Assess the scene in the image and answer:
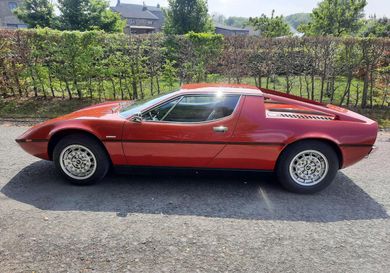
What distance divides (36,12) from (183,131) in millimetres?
21272

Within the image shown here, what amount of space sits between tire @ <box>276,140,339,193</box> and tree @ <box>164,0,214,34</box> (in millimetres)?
19497

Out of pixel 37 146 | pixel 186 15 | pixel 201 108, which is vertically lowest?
pixel 37 146

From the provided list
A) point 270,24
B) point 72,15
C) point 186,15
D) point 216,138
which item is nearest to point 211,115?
point 216,138

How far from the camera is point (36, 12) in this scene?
68.2ft

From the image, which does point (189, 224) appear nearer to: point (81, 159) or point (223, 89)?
point (81, 159)

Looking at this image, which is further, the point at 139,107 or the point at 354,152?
the point at 139,107

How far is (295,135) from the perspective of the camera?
3939 millimetres

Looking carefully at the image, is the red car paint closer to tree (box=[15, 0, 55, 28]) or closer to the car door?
the car door

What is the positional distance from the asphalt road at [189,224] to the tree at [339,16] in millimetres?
17080

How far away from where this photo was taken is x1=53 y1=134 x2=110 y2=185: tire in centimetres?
409

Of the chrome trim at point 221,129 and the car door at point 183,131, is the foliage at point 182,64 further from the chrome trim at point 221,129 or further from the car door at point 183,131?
the chrome trim at point 221,129

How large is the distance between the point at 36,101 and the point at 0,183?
5430 millimetres

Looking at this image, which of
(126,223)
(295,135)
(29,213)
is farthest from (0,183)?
(295,135)

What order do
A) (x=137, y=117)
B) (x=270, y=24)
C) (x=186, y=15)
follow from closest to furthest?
(x=137, y=117) → (x=186, y=15) → (x=270, y=24)
